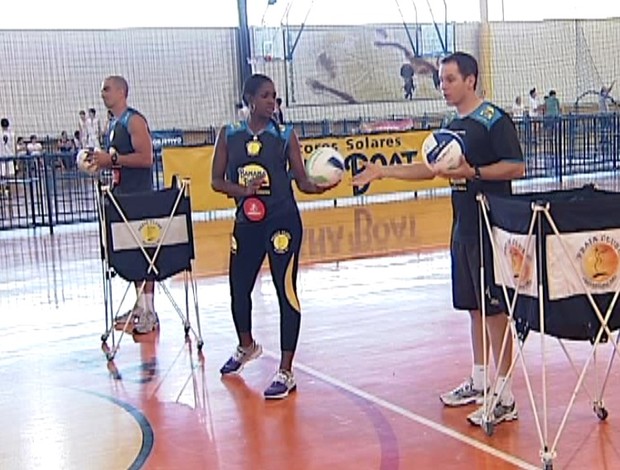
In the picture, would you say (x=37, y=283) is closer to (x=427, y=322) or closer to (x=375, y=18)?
(x=427, y=322)

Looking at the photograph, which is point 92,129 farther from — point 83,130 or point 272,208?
point 272,208

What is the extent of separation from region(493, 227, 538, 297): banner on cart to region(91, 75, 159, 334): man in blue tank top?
3.14m

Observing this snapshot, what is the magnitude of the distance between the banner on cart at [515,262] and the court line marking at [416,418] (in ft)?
2.38

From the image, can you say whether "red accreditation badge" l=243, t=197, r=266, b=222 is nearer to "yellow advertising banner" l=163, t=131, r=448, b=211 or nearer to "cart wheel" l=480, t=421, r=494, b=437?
"cart wheel" l=480, t=421, r=494, b=437

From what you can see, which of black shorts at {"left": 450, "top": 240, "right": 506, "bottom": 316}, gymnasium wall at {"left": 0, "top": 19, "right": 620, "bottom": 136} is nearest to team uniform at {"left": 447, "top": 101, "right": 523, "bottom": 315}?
black shorts at {"left": 450, "top": 240, "right": 506, "bottom": 316}

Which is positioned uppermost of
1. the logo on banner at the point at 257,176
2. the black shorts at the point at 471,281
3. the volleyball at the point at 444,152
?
the volleyball at the point at 444,152

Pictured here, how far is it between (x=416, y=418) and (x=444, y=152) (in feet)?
4.51

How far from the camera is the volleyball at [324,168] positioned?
17.0 feet

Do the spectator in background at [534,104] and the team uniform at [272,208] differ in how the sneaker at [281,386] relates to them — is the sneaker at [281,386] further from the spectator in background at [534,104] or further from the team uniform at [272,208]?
the spectator in background at [534,104]

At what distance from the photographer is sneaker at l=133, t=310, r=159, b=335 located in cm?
709

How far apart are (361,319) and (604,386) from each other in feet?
8.33

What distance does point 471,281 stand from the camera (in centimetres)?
480

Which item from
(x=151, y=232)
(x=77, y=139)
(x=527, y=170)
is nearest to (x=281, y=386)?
(x=151, y=232)

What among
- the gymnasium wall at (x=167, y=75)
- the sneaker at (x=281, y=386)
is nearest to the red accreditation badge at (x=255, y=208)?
the sneaker at (x=281, y=386)
